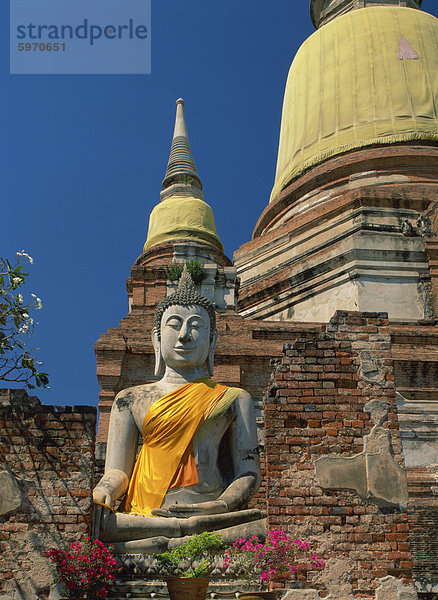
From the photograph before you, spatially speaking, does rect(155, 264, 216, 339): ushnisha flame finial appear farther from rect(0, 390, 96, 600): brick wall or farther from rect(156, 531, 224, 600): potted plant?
rect(156, 531, 224, 600): potted plant

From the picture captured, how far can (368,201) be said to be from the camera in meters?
18.4

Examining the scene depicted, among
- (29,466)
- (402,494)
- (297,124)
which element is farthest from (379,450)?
(297,124)

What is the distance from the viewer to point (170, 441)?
7090mm

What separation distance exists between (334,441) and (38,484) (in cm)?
229

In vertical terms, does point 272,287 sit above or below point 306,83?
below

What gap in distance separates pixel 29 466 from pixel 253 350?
8.55 m

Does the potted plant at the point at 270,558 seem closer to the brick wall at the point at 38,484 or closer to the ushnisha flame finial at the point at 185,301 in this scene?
the brick wall at the point at 38,484

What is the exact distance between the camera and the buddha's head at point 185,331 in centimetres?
773

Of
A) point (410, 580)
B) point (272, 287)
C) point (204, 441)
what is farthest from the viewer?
point (272, 287)

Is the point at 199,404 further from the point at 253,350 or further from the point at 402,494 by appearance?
the point at 253,350

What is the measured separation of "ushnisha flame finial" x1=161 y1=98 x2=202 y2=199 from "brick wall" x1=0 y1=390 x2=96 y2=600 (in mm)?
16192

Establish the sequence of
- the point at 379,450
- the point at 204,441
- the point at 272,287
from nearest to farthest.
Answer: the point at 379,450 < the point at 204,441 < the point at 272,287

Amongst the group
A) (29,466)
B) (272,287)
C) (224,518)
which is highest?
(272,287)

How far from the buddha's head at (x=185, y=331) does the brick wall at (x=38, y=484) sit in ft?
5.05
